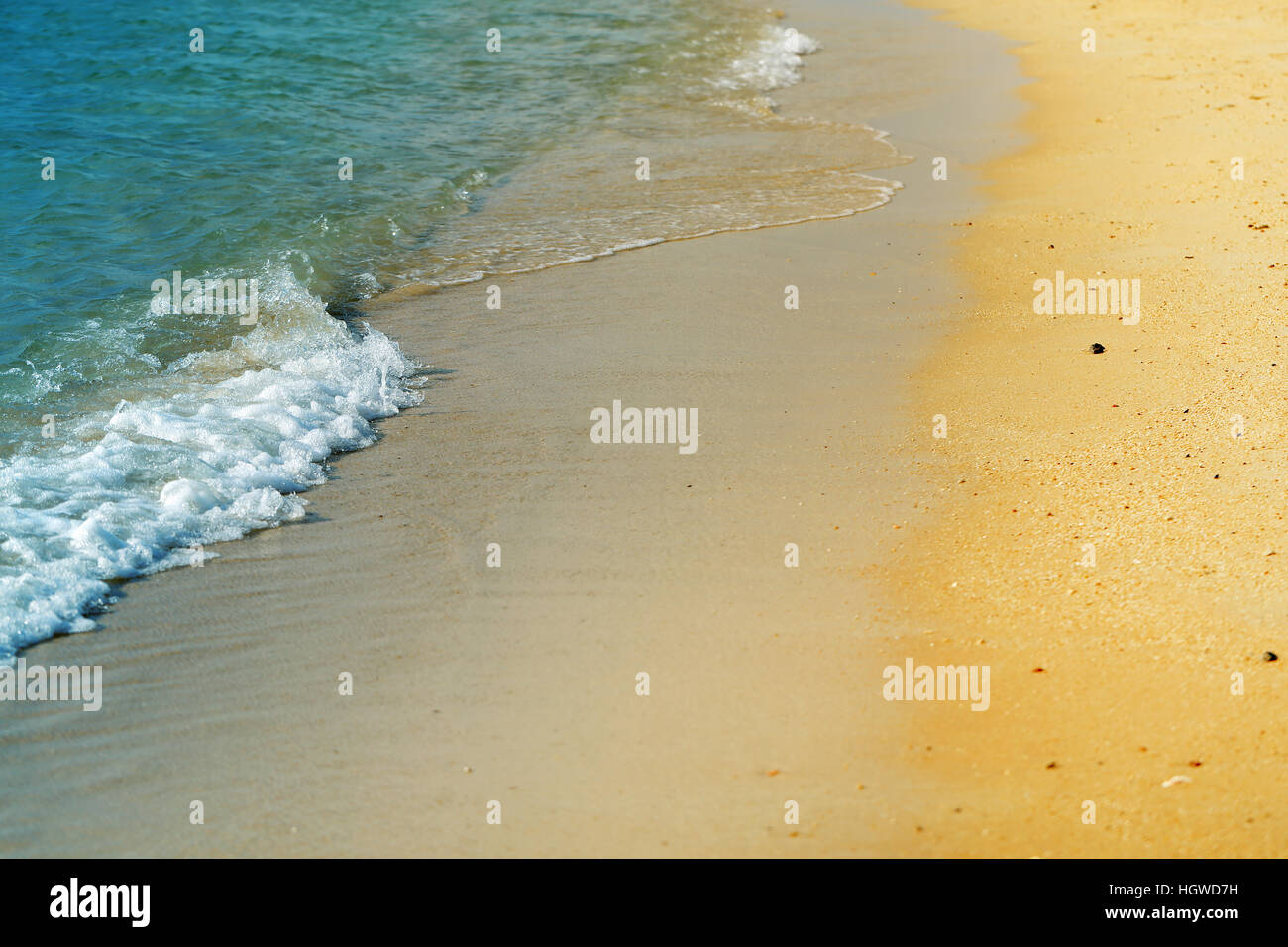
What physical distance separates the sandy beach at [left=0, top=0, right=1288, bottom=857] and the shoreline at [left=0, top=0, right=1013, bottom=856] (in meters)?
0.02

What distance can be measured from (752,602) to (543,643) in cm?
89

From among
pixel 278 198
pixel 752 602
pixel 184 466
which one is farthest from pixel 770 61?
pixel 752 602

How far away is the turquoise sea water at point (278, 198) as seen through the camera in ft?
18.7

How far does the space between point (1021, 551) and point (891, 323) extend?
2821 millimetres

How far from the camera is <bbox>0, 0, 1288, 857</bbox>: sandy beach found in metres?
3.75

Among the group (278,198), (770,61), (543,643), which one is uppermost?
(770,61)

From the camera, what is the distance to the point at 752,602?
4.75m

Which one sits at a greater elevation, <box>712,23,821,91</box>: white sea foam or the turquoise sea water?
<box>712,23,821,91</box>: white sea foam

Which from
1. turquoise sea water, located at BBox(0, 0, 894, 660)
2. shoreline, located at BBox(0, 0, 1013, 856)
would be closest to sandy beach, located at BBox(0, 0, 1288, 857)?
shoreline, located at BBox(0, 0, 1013, 856)

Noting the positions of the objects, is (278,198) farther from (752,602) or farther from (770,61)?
(770,61)

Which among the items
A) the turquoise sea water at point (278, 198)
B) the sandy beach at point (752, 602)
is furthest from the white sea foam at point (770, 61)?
the sandy beach at point (752, 602)

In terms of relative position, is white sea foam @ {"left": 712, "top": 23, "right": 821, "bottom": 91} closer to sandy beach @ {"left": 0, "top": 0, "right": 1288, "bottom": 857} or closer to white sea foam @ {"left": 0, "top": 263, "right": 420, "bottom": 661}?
sandy beach @ {"left": 0, "top": 0, "right": 1288, "bottom": 857}

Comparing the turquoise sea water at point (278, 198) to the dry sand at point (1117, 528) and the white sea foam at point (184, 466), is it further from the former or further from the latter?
the dry sand at point (1117, 528)

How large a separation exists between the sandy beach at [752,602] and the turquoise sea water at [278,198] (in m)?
0.47
